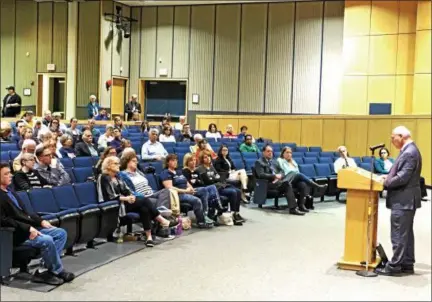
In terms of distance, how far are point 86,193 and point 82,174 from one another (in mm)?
1041

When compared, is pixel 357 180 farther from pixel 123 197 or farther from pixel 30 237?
pixel 30 237

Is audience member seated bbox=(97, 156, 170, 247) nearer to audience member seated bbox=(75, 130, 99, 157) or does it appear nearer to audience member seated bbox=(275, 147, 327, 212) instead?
audience member seated bbox=(75, 130, 99, 157)

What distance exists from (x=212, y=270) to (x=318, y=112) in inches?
470

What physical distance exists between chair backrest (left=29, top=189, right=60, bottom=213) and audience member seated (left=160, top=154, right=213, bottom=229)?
1.59 metres

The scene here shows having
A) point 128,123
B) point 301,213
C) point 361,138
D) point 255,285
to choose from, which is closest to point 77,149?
point 301,213

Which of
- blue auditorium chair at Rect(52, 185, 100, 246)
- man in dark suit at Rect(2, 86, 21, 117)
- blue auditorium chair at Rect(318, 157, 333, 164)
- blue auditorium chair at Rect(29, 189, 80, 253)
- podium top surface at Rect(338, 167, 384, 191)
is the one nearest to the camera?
podium top surface at Rect(338, 167, 384, 191)

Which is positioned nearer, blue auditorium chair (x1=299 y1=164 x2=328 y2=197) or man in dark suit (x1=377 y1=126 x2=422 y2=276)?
man in dark suit (x1=377 y1=126 x2=422 y2=276)

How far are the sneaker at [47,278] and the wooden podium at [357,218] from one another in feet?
7.42

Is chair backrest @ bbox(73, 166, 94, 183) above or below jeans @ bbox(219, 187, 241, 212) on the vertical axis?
above

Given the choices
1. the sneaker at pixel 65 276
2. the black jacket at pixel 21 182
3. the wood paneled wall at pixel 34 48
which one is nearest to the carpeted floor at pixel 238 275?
the sneaker at pixel 65 276

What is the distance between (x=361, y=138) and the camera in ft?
41.7

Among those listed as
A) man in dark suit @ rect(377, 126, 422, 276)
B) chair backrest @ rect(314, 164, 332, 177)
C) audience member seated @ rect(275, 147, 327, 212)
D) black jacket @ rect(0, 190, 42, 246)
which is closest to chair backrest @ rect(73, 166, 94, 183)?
black jacket @ rect(0, 190, 42, 246)

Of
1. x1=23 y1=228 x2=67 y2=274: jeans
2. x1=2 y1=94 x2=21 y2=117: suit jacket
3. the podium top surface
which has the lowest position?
x1=23 y1=228 x2=67 y2=274: jeans

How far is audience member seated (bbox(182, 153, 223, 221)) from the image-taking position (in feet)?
22.1
